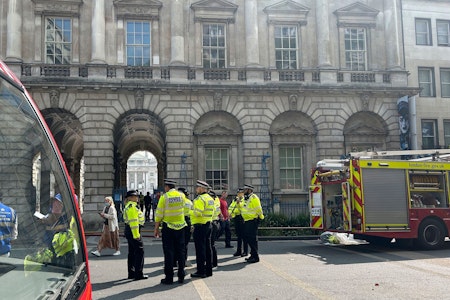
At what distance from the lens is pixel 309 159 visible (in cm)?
2384

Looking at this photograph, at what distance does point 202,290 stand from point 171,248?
1145 mm

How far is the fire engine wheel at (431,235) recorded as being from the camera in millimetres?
13284

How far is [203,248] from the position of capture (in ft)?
29.9

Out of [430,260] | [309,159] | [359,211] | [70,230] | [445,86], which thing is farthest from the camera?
[445,86]

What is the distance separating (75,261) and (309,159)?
71.5 ft

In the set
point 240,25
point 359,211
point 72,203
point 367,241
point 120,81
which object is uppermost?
point 240,25

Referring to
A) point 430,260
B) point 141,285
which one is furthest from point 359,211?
point 141,285

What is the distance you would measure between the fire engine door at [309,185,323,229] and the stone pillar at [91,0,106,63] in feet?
43.6

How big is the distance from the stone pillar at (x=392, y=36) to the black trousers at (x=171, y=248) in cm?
2034

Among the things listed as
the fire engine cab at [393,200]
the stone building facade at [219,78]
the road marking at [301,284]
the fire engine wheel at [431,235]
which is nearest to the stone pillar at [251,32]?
the stone building facade at [219,78]

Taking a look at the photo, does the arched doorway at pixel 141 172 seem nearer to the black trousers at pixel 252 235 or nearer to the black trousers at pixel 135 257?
the black trousers at pixel 252 235

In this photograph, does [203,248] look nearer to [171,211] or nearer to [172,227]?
[172,227]

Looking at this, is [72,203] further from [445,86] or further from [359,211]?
[445,86]

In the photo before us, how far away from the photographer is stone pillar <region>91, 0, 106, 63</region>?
72.5 ft
